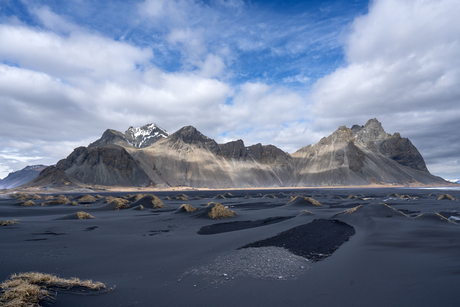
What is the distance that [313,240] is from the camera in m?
11.4

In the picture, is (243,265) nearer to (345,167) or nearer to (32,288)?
(32,288)

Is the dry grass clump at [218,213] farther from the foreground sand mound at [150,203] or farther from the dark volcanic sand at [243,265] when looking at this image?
the foreground sand mound at [150,203]

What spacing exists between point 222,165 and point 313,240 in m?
153

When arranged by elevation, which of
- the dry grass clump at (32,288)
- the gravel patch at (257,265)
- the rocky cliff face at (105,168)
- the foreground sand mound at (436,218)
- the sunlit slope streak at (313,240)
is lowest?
the sunlit slope streak at (313,240)

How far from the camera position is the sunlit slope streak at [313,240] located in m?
9.51

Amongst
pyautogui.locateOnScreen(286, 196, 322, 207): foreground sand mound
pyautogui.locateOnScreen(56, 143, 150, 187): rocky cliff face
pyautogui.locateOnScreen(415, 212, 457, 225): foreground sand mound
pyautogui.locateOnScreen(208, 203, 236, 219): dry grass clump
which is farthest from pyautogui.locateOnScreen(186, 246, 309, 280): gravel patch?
pyautogui.locateOnScreen(56, 143, 150, 187): rocky cliff face

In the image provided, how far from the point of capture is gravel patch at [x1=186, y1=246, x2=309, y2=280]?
23.0 ft

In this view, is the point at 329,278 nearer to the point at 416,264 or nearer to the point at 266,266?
the point at 266,266

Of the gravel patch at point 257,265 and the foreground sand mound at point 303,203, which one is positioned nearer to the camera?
the gravel patch at point 257,265

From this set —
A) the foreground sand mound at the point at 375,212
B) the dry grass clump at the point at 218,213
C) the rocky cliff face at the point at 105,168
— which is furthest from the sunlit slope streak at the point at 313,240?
the rocky cliff face at the point at 105,168

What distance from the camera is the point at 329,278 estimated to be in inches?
265

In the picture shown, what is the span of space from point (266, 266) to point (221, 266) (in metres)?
1.42

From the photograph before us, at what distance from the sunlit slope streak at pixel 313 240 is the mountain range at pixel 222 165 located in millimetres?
118113

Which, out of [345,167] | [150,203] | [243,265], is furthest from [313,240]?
[345,167]
